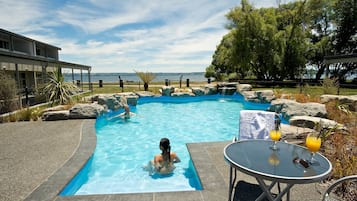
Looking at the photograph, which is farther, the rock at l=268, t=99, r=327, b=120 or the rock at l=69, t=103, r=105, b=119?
the rock at l=69, t=103, r=105, b=119

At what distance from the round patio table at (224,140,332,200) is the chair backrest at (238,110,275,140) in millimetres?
845

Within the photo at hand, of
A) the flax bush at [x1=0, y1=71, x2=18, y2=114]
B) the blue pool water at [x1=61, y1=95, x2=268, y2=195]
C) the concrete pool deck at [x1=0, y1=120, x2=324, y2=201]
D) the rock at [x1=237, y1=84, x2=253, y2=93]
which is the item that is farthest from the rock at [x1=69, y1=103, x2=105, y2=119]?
the rock at [x1=237, y1=84, x2=253, y2=93]

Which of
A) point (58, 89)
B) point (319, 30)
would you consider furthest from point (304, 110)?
point (319, 30)

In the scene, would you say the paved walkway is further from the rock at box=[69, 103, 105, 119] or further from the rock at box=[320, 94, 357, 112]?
the rock at box=[320, 94, 357, 112]

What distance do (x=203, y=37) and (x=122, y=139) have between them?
12051 mm

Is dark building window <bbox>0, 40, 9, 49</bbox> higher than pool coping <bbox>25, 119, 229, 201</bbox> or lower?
higher

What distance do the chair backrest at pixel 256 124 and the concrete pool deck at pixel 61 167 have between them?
2.04ft

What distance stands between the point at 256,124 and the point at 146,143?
3.72m

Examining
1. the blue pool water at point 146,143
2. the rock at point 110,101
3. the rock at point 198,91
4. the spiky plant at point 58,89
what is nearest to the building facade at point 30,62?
the spiky plant at point 58,89

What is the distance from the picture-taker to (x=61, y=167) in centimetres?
316

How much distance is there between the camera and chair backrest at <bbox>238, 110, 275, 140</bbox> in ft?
10.1

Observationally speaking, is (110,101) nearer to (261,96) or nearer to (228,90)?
(261,96)

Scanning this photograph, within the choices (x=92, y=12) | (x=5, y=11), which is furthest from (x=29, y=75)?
(x=92, y=12)

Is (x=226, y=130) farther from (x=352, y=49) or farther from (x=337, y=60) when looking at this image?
(x=352, y=49)
